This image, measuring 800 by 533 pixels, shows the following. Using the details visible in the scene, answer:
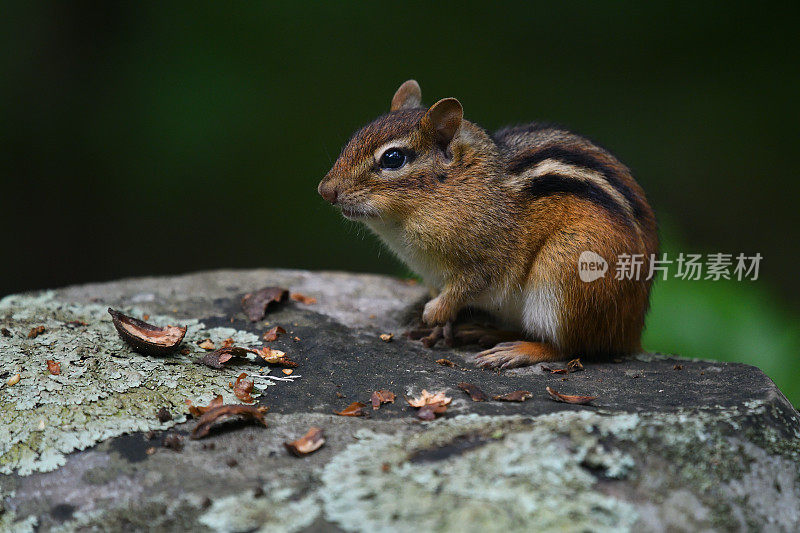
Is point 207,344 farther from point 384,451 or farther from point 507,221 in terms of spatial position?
point 507,221

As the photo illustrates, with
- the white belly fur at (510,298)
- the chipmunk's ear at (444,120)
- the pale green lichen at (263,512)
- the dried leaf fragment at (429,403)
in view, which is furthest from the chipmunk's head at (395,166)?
the pale green lichen at (263,512)

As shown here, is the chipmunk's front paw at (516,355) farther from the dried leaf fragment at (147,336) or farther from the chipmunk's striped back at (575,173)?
the dried leaf fragment at (147,336)

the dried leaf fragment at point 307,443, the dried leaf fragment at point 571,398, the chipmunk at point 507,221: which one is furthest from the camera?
the chipmunk at point 507,221

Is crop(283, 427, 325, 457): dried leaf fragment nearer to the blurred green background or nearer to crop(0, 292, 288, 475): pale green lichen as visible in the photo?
crop(0, 292, 288, 475): pale green lichen

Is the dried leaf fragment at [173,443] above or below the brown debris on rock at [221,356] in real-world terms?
below

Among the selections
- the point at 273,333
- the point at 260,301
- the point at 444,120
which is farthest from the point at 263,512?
the point at 444,120

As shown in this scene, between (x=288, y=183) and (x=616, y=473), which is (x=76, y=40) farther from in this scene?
(x=616, y=473)

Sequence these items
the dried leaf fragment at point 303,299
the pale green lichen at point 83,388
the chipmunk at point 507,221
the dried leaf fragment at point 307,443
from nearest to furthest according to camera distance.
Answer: the dried leaf fragment at point 307,443
the pale green lichen at point 83,388
the chipmunk at point 507,221
the dried leaf fragment at point 303,299
